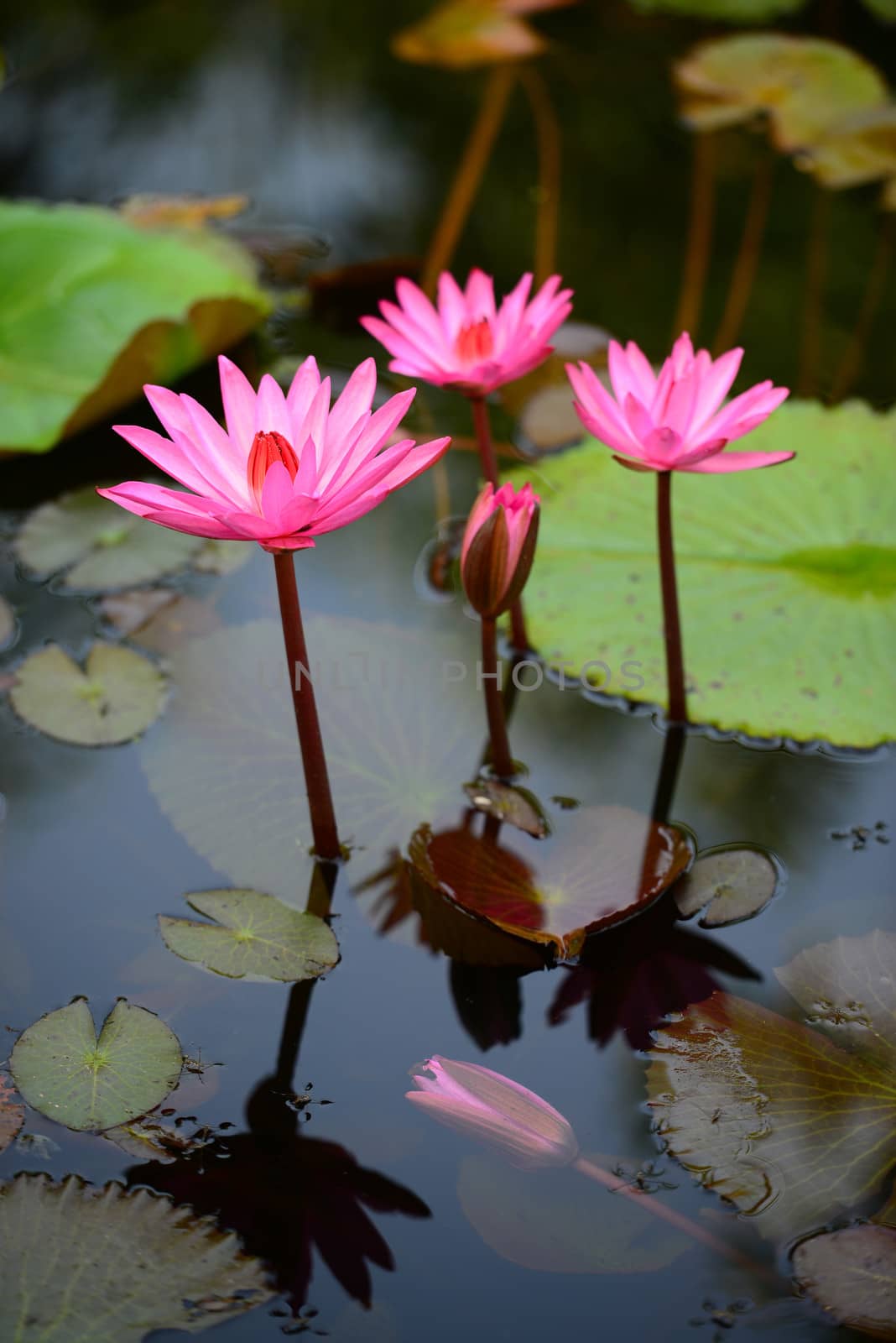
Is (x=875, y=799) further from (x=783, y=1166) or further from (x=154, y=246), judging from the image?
(x=154, y=246)

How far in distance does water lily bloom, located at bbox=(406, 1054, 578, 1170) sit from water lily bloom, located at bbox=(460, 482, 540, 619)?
601mm

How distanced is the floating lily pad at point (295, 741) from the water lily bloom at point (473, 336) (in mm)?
497

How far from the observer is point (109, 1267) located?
1.09 meters

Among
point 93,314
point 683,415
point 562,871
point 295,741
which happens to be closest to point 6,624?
point 295,741

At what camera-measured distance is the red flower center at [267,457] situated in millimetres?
1224

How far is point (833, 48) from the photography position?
12.2ft

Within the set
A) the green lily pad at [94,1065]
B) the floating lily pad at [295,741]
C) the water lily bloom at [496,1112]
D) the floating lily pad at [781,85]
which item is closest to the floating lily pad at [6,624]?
the floating lily pad at [295,741]

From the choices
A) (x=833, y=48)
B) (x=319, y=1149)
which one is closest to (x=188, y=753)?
(x=319, y=1149)

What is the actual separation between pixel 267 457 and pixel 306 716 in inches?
14.0

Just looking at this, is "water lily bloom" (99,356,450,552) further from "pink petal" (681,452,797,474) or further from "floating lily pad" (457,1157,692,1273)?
"floating lily pad" (457,1157,692,1273)

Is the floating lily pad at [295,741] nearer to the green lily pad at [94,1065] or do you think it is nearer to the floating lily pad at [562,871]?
the floating lily pad at [562,871]

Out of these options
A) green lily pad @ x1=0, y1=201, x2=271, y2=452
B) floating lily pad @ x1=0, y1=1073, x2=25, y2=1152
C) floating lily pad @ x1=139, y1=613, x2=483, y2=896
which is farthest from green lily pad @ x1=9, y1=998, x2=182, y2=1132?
green lily pad @ x1=0, y1=201, x2=271, y2=452

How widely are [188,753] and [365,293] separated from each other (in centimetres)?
165

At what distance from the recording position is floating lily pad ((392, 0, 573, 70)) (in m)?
4.08
